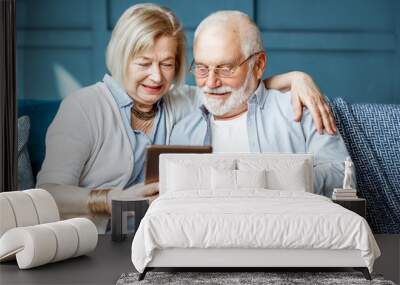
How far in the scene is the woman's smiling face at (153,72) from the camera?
679 cm

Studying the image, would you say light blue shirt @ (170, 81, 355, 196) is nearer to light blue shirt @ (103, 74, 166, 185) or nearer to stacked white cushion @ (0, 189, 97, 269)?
light blue shirt @ (103, 74, 166, 185)

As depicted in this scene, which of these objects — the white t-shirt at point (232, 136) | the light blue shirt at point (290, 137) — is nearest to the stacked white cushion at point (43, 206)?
the white t-shirt at point (232, 136)

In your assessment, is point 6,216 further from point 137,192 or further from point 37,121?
point 37,121

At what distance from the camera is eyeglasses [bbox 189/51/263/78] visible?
671cm

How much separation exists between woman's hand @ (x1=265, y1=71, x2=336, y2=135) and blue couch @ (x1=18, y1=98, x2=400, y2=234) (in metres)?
0.16

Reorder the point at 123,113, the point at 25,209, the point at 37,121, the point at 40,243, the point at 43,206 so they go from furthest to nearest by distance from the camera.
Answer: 1. the point at 37,121
2. the point at 123,113
3. the point at 43,206
4. the point at 25,209
5. the point at 40,243

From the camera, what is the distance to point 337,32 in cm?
693

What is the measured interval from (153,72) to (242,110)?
0.88 m

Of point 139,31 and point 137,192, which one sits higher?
point 139,31

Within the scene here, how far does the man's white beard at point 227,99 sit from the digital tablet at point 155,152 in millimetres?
364

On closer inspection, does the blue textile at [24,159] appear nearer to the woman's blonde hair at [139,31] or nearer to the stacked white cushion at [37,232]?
the woman's blonde hair at [139,31]

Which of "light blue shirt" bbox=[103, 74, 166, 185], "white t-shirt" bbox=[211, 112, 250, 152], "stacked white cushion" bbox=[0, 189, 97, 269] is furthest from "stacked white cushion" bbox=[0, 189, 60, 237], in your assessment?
"white t-shirt" bbox=[211, 112, 250, 152]

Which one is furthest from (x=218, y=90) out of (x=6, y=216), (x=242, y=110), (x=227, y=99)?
(x=6, y=216)

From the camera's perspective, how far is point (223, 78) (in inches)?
265
